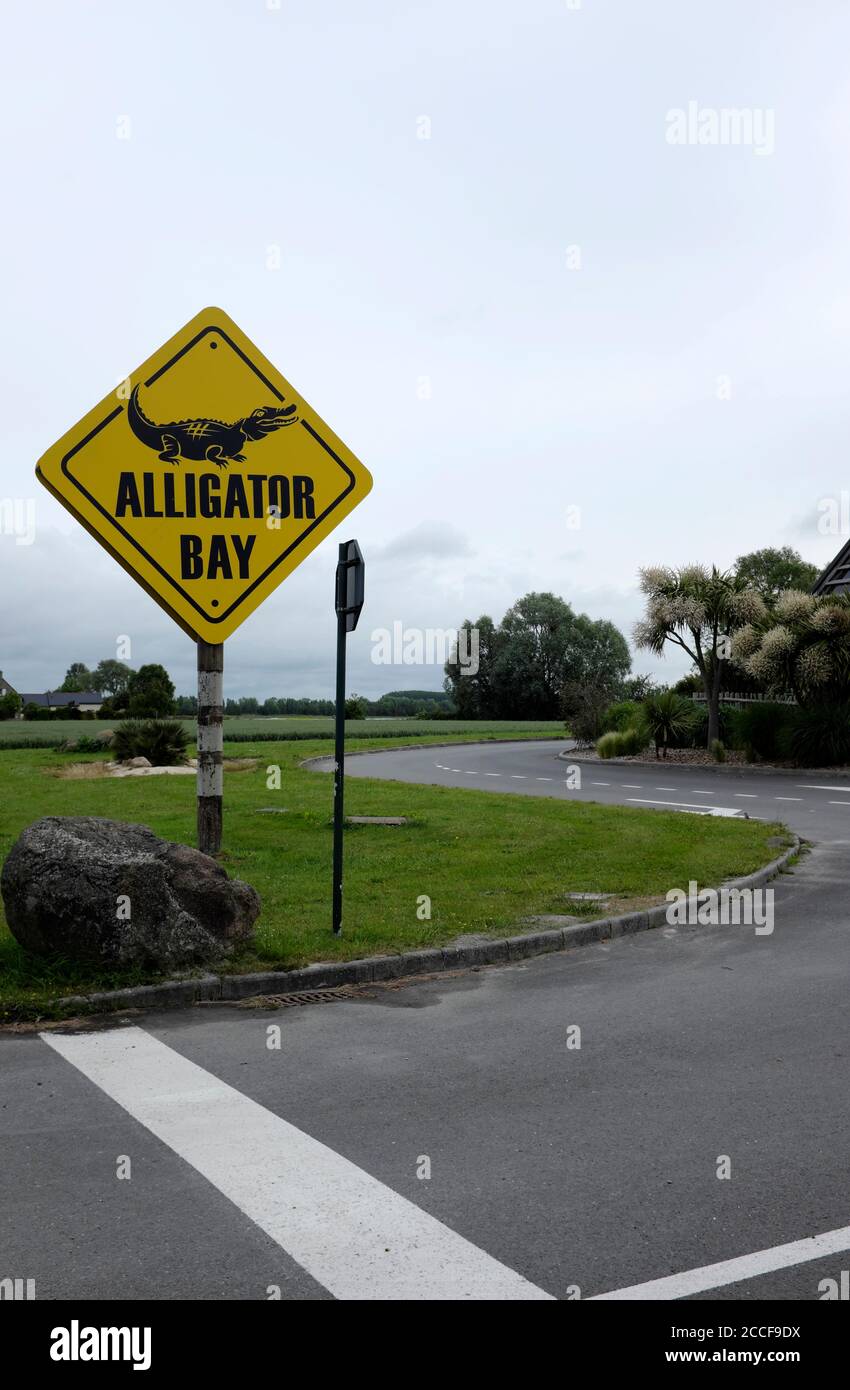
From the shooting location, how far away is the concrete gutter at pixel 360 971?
21.3 ft

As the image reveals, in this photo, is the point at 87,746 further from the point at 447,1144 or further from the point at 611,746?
the point at 447,1144

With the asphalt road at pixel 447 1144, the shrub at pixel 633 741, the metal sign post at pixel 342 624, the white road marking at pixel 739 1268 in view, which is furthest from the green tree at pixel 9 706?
the white road marking at pixel 739 1268

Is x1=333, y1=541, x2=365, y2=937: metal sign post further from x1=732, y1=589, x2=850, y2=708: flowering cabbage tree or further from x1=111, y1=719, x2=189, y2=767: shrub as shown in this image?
x1=111, y1=719, x2=189, y2=767: shrub

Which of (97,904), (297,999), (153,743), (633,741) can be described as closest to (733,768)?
(633,741)

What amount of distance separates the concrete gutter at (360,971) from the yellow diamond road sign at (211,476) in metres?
4.49

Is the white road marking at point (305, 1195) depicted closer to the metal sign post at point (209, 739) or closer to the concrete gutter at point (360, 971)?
the concrete gutter at point (360, 971)

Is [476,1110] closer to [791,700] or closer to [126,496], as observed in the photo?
[126,496]

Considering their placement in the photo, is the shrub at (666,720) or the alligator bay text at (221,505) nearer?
the alligator bay text at (221,505)

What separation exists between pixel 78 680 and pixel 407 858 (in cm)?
17331

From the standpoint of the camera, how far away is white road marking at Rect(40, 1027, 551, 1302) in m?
3.28
